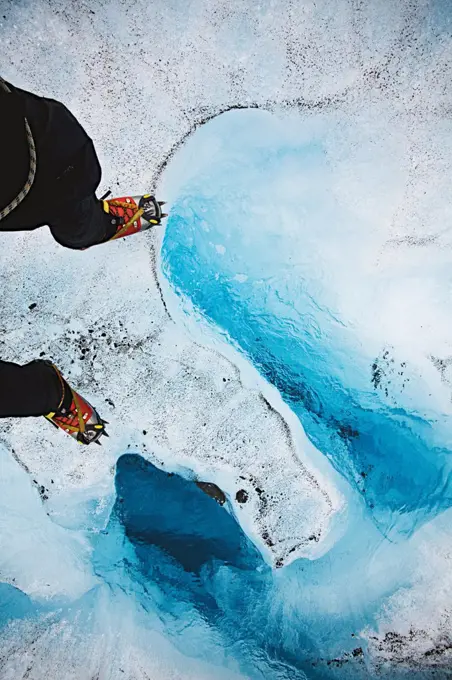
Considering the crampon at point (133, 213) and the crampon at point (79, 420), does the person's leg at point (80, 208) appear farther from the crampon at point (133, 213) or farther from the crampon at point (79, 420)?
the crampon at point (79, 420)

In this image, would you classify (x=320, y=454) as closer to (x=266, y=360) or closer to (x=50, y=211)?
(x=266, y=360)

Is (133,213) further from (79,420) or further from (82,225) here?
(79,420)

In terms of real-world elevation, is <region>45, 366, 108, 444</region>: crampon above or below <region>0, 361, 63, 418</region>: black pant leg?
below

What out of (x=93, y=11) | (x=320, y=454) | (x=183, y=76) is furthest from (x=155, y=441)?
(x=93, y=11)

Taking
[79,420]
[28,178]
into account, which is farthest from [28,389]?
[28,178]

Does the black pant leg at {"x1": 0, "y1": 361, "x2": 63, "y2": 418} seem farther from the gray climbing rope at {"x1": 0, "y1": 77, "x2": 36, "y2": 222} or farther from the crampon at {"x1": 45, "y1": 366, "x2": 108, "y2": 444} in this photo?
the gray climbing rope at {"x1": 0, "y1": 77, "x2": 36, "y2": 222}

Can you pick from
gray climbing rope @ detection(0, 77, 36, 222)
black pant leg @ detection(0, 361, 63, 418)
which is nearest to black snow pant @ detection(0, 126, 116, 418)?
black pant leg @ detection(0, 361, 63, 418)

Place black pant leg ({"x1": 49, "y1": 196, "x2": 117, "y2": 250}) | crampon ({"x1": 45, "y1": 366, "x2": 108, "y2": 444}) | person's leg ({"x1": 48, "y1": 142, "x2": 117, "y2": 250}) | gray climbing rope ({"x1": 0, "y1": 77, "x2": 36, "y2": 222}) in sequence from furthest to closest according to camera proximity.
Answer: crampon ({"x1": 45, "y1": 366, "x2": 108, "y2": 444}) < black pant leg ({"x1": 49, "y1": 196, "x2": 117, "y2": 250}) < person's leg ({"x1": 48, "y1": 142, "x2": 117, "y2": 250}) < gray climbing rope ({"x1": 0, "y1": 77, "x2": 36, "y2": 222})

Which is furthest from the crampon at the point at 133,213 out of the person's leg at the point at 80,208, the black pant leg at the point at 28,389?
the black pant leg at the point at 28,389
